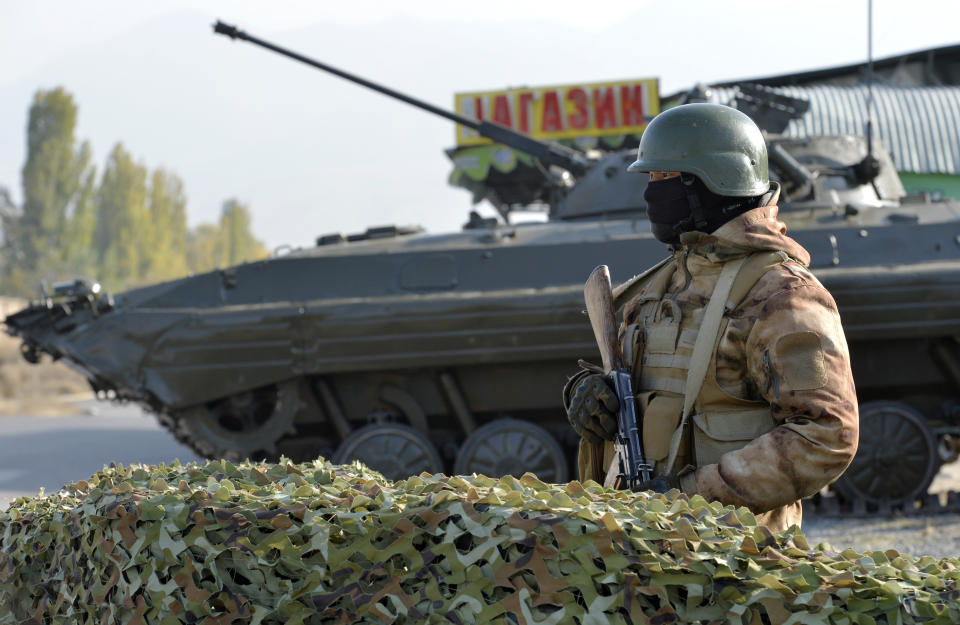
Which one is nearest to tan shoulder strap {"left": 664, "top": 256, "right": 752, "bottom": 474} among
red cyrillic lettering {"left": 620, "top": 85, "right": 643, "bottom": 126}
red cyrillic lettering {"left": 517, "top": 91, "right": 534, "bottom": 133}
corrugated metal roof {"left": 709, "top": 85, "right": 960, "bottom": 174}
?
corrugated metal roof {"left": 709, "top": 85, "right": 960, "bottom": 174}

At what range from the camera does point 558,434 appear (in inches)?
396

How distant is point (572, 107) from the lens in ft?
105

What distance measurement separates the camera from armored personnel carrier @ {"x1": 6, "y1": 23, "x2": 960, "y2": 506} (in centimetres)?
941

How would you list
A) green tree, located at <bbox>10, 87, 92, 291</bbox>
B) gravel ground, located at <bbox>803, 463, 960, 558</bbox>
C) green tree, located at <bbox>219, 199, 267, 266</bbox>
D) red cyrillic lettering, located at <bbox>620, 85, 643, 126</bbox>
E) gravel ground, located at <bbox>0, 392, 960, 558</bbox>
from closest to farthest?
gravel ground, located at <bbox>803, 463, 960, 558</bbox>, gravel ground, located at <bbox>0, 392, 960, 558</bbox>, red cyrillic lettering, located at <bbox>620, 85, 643, 126</bbox>, green tree, located at <bbox>10, 87, 92, 291</bbox>, green tree, located at <bbox>219, 199, 267, 266</bbox>

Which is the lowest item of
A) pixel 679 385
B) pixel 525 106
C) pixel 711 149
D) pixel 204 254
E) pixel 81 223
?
pixel 679 385

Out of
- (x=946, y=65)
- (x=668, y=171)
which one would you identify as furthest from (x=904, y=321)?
(x=946, y=65)

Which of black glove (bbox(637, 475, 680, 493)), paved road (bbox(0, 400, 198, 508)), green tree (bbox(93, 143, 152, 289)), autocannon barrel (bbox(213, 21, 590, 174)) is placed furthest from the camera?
green tree (bbox(93, 143, 152, 289))

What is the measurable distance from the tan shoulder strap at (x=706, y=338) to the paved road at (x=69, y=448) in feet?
25.0

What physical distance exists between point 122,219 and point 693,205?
60.5 metres

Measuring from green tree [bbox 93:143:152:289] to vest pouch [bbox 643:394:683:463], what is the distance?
58.0 m

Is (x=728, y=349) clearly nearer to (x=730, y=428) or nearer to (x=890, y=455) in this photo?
(x=730, y=428)

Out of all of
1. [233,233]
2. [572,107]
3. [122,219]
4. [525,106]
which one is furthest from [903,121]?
[233,233]

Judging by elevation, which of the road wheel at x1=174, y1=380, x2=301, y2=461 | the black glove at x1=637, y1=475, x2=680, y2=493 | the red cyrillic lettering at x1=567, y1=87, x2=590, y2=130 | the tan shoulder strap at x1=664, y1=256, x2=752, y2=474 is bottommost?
the road wheel at x1=174, y1=380, x2=301, y2=461

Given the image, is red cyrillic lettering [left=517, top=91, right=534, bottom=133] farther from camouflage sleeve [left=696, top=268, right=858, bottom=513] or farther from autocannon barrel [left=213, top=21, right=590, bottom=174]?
camouflage sleeve [left=696, top=268, right=858, bottom=513]
